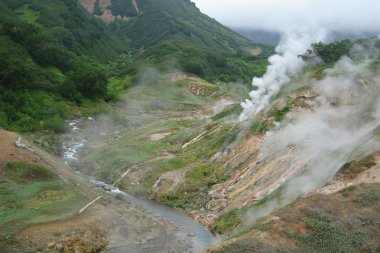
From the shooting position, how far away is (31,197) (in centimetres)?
3862

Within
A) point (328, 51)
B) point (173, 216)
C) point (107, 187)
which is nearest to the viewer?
point (173, 216)

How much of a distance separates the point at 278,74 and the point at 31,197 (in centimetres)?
4228

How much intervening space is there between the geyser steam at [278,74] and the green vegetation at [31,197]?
31.5 metres

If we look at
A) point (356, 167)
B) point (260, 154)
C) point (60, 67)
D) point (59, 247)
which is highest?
point (356, 167)

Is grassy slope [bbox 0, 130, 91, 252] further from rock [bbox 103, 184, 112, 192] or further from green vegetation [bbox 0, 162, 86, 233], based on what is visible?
rock [bbox 103, 184, 112, 192]

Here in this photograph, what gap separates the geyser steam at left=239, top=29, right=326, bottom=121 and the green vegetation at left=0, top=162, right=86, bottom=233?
3148cm

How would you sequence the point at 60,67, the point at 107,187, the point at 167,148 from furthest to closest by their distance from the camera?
the point at 60,67 → the point at 167,148 → the point at 107,187

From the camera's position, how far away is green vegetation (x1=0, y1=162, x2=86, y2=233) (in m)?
34.8

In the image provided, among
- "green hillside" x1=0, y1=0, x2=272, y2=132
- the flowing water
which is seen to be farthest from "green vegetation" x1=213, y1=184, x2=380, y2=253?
"green hillside" x1=0, y1=0, x2=272, y2=132

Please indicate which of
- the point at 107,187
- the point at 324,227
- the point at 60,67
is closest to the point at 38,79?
the point at 60,67

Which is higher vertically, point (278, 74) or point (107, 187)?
point (278, 74)

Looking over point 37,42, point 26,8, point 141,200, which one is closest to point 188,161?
point 141,200

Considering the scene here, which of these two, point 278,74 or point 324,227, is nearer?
point 324,227

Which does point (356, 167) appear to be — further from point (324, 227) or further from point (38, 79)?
point (38, 79)
